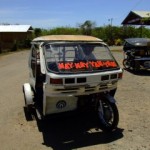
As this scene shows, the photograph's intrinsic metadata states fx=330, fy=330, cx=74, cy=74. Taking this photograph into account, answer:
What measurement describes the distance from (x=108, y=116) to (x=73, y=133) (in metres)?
0.85

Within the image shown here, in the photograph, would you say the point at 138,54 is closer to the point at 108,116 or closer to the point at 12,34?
the point at 108,116

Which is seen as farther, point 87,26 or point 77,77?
point 87,26

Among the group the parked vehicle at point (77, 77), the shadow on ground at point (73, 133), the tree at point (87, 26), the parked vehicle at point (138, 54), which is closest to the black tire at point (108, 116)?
the parked vehicle at point (77, 77)

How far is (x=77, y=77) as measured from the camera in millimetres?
6605

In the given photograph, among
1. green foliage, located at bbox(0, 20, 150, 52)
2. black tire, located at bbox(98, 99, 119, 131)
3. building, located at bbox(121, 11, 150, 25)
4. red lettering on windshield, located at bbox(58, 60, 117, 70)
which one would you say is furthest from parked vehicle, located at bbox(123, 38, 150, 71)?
green foliage, located at bbox(0, 20, 150, 52)

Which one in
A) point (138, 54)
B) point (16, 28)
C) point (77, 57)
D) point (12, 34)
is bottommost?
point (12, 34)

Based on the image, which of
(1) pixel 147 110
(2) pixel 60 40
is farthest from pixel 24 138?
(1) pixel 147 110

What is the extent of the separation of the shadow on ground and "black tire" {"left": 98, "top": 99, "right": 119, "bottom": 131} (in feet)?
0.47

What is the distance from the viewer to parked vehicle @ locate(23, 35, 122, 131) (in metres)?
6.63

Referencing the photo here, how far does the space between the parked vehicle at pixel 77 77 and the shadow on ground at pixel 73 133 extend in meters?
0.26

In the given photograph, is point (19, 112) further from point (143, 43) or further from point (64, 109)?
point (143, 43)

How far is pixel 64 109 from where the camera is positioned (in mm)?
7254

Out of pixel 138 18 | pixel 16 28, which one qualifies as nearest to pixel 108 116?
pixel 138 18

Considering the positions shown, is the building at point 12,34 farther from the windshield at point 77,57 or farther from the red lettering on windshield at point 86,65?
the red lettering on windshield at point 86,65
